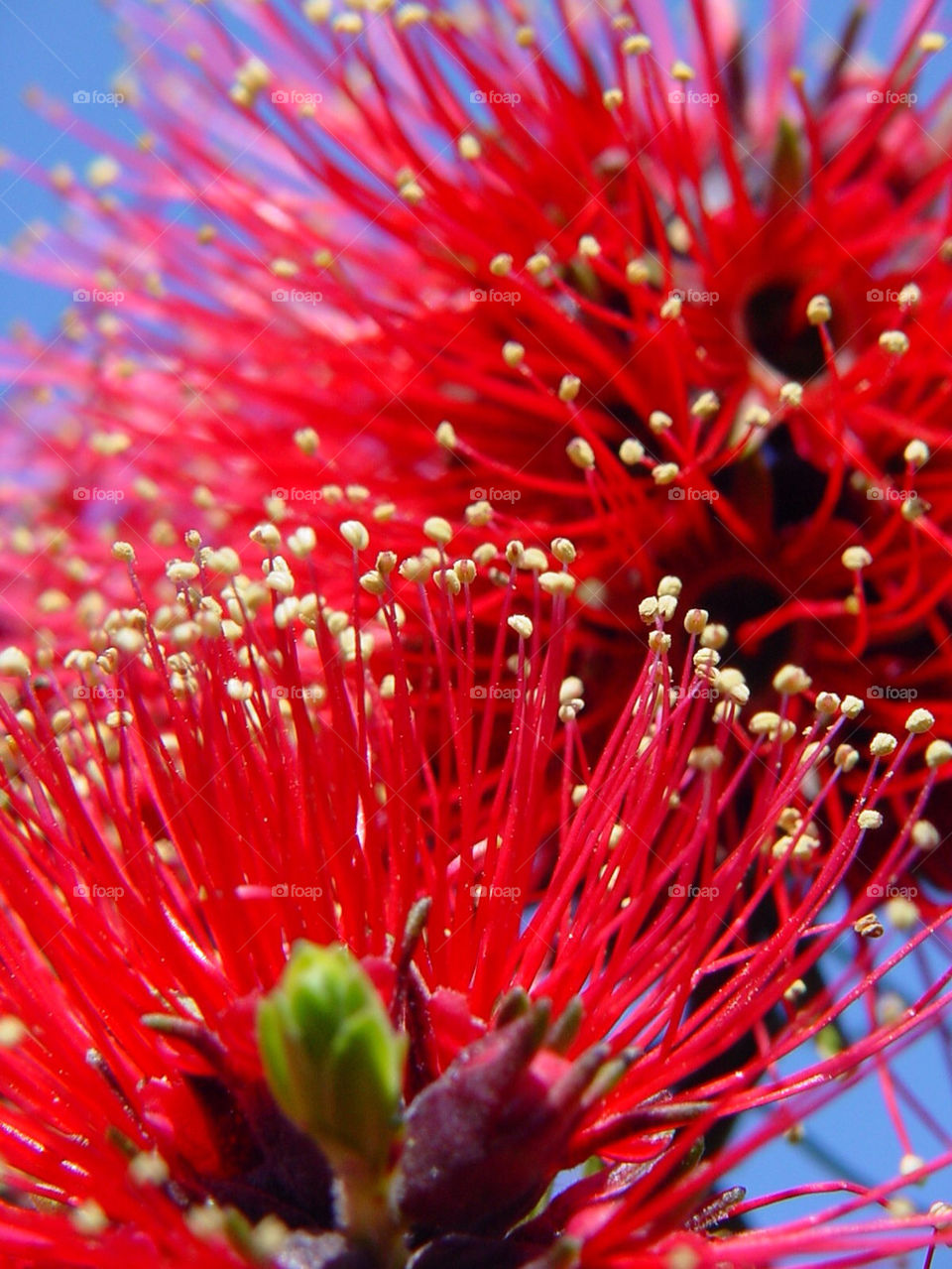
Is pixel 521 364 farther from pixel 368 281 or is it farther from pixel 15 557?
pixel 15 557

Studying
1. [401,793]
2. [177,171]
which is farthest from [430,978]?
[177,171]
